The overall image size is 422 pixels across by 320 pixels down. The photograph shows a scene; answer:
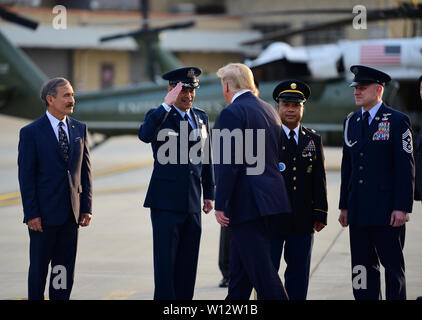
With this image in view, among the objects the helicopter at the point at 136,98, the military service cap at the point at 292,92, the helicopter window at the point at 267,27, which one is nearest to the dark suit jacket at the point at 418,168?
the military service cap at the point at 292,92

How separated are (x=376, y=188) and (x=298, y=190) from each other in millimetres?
518

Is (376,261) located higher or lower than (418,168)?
lower

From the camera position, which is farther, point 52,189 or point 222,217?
point 52,189

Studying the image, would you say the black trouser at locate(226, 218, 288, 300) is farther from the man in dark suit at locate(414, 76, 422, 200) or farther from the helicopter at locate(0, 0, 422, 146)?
the helicopter at locate(0, 0, 422, 146)

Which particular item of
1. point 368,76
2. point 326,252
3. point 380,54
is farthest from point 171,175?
point 380,54

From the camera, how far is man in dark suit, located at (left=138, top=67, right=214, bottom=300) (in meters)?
4.84

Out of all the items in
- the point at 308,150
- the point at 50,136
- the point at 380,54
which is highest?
the point at 380,54

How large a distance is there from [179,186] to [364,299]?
146 cm

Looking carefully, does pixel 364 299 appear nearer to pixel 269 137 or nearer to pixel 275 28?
pixel 269 137

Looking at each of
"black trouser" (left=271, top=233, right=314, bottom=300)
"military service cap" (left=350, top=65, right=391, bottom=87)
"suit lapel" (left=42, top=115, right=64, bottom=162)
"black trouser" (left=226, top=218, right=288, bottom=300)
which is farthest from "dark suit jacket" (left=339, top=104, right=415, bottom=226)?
"suit lapel" (left=42, top=115, right=64, bottom=162)

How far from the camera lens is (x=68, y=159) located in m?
4.91

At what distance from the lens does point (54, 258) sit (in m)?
4.93

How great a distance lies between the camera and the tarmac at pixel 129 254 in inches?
237

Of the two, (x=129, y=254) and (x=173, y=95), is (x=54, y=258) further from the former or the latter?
(x=129, y=254)
